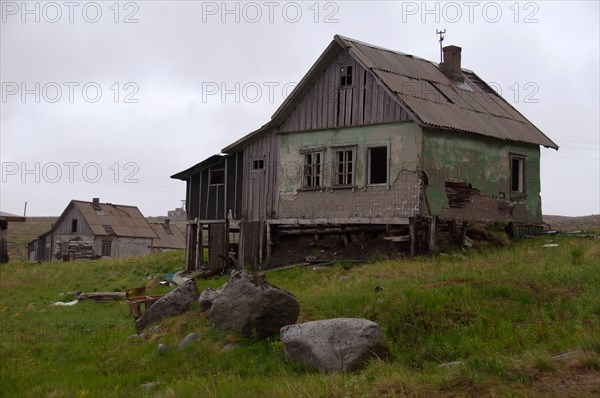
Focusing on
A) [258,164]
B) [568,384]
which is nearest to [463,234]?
[258,164]

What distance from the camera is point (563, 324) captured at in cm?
1052

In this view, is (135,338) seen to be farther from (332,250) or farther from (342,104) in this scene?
(342,104)

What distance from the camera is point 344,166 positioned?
2175 cm

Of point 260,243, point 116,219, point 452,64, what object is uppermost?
point 452,64

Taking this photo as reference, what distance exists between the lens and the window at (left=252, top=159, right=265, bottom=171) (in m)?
23.8

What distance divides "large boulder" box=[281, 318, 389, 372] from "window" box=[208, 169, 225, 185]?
50.3ft

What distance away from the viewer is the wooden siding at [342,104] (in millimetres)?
20859

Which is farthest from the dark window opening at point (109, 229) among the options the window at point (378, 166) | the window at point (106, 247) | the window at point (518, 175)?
the window at point (518, 175)

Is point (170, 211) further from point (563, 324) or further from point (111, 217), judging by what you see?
point (563, 324)

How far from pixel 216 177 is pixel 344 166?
5.55 metres

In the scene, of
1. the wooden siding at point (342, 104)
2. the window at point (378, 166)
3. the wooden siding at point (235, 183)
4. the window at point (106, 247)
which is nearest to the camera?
the wooden siding at point (342, 104)

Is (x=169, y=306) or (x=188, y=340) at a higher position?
(x=169, y=306)

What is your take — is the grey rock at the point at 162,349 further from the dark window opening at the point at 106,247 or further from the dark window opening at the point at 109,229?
the dark window opening at the point at 109,229

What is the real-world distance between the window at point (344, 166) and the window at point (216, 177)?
4890mm
